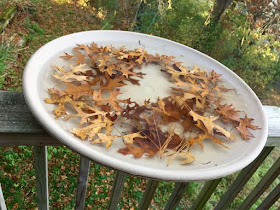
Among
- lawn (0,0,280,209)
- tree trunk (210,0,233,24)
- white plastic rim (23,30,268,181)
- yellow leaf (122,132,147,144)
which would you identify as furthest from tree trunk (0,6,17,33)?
yellow leaf (122,132,147,144)

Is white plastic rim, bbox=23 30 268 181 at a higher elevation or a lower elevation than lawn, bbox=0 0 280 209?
higher

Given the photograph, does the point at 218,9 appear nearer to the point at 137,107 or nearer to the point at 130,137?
the point at 137,107

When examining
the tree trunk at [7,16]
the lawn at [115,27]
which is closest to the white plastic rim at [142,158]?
the lawn at [115,27]

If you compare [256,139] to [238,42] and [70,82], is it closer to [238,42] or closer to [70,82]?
[70,82]

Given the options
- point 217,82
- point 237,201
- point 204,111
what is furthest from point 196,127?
point 237,201

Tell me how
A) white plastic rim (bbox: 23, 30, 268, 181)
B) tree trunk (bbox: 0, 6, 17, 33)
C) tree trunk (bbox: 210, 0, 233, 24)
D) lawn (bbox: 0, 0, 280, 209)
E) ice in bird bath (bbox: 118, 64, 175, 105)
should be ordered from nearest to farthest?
white plastic rim (bbox: 23, 30, 268, 181) → ice in bird bath (bbox: 118, 64, 175, 105) → lawn (bbox: 0, 0, 280, 209) → tree trunk (bbox: 0, 6, 17, 33) → tree trunk (bbox: 210, 0, 233, 24)

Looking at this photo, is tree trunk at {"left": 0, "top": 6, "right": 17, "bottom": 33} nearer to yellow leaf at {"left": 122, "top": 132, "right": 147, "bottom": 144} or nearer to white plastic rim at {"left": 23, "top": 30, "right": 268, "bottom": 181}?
white plastic rim at {"left": 23, "top": 30, "right": 268, "bottom": 181}

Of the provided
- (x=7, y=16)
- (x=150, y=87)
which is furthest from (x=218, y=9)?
(x=150, y=87)

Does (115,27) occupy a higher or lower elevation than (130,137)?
lower
